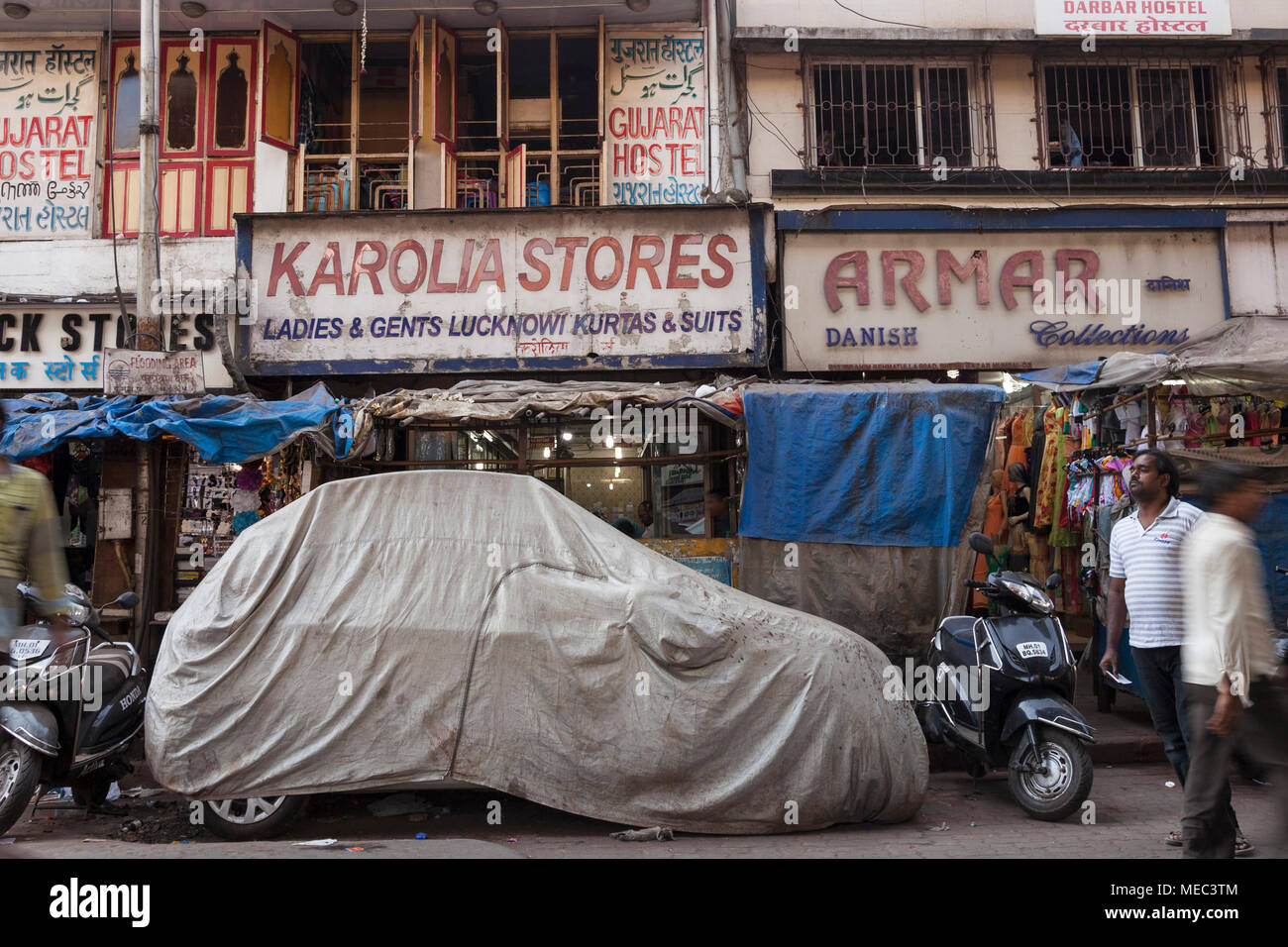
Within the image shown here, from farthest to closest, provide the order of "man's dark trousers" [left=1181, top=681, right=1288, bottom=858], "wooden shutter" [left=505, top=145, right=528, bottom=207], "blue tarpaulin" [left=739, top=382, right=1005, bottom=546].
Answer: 1. "wooden shutter" [left=505, top=145, right=528, bottom=207]
2. "blue tarpaulin" [left=739, top=382, right=1005, bottom=546]
3. "man's dark trousers" [left=1181, top=681, right=1288, bottom=858]

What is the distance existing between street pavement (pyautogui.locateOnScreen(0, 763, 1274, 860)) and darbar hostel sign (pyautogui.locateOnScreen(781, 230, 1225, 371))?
5.25m

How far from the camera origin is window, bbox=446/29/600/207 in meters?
10.8

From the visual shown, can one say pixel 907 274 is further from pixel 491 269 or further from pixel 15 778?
pixel 15 778

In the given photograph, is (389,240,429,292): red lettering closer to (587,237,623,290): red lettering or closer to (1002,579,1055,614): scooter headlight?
(587,237,623,290): red lettering

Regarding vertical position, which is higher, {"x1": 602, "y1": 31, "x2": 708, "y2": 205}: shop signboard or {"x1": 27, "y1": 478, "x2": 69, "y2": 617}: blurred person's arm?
{"x1": 602, "y1": 31, "x2": 708, "y2": 205}: shop signboard

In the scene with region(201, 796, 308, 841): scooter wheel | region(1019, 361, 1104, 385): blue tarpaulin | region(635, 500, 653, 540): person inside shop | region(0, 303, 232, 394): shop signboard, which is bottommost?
region(201, 796, 308, 841): scooter wheel

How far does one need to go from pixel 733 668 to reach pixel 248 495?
5.78 meters

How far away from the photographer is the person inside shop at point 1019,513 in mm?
9141

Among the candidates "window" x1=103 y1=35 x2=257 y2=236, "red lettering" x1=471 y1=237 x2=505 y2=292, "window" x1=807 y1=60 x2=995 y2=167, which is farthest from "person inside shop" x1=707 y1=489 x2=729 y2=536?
Answer: "window" x1=103 y1=35 x2=257 y2=236

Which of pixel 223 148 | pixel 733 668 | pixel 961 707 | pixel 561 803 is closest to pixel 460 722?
pixel 561 803

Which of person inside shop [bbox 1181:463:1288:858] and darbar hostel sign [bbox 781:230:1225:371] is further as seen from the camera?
darbar hostel sign [bbox 781:230:1225:371]

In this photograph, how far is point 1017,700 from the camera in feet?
18.5

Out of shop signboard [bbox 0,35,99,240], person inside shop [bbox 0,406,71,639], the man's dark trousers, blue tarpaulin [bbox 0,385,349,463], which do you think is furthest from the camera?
shop signboard [bbox 0,35,99,240]

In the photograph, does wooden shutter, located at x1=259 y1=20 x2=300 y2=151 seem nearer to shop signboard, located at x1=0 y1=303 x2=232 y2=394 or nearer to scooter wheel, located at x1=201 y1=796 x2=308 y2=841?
shop signboard, located at x1=0 y1=303 x2=232 y2=394
